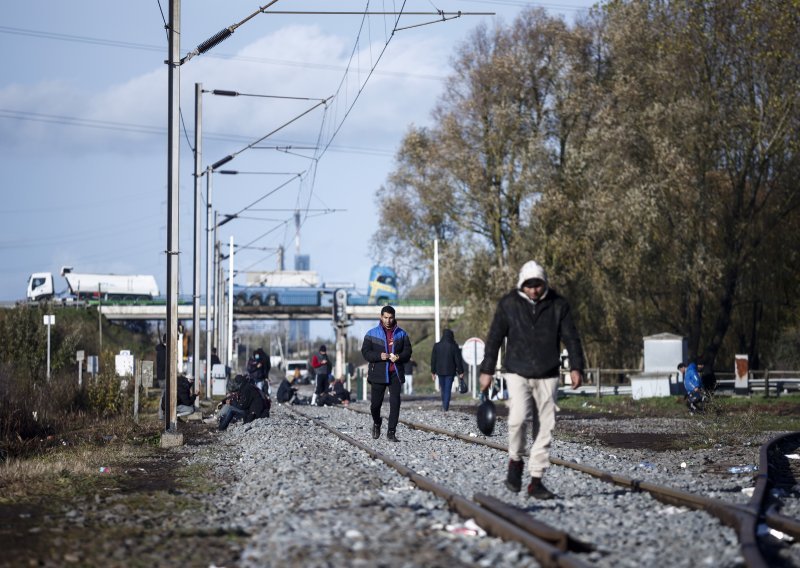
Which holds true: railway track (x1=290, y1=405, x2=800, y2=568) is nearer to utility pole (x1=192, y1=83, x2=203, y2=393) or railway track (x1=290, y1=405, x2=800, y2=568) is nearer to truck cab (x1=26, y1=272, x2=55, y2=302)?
utility pole (x1=192, y1=83, x2=203, y2=393)

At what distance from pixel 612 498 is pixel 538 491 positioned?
0.68 metres

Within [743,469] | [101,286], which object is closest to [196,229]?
[743,469]

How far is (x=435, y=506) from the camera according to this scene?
934 cm

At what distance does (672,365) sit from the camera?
36.2 m

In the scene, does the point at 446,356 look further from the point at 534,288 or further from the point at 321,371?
the point at 534,288

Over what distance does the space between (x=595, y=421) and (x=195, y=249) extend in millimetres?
15494

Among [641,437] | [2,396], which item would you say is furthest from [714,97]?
[2,396]

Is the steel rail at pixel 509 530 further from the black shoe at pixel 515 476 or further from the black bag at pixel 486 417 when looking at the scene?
the black bag at pixel 486 417

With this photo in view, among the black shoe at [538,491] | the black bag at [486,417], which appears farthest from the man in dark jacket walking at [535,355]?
the black bag at [486,417]

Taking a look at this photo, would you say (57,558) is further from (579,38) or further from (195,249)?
(579,38)

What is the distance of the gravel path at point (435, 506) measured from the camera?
7.20m

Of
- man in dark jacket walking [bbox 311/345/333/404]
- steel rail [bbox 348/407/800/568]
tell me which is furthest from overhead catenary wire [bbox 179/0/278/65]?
man in dark jacket walking [bbox 311/345/333/404]

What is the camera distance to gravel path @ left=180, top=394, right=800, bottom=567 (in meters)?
7.20

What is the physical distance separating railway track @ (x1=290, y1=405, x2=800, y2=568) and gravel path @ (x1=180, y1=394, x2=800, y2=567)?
8 centimetres
